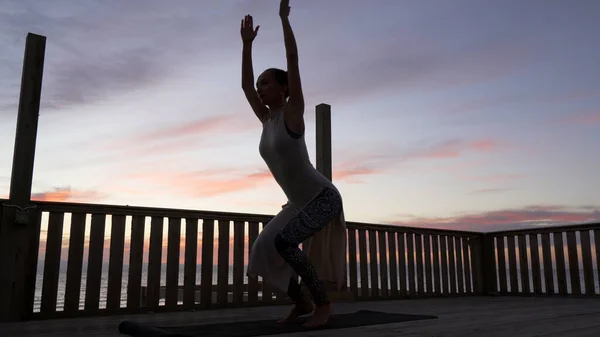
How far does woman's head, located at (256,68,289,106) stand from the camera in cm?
238

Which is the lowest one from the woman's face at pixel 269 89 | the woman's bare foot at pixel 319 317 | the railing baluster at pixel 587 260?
the woman's bare foot at pixel 319 317

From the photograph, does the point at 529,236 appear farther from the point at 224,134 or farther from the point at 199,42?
the point at 199,42

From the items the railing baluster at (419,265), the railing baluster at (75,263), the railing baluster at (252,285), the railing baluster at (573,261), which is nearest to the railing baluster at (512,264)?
the railing baluster at (573,261)

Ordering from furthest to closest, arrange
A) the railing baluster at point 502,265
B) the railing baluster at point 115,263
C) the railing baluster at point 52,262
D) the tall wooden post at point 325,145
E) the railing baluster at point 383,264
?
the railing baluster at point 502,265 < the railing baluster at point 383,264 < the tall wooden post at point 325,145 < the railing baluster at point 115,263 < the railing baluster at point 52,262

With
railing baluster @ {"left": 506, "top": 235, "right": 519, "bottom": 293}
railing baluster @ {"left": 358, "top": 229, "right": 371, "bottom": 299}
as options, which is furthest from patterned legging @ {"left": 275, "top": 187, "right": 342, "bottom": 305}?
railing baluster @ {"left": 506, "top": 235, "right": 519, "bottom": 293}

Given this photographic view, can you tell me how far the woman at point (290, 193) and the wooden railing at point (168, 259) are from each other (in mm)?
1216

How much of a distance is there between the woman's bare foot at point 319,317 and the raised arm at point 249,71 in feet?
3.24

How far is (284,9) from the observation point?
2.25m

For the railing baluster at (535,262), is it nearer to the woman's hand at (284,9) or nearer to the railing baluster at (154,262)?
the railing baluster at (154,262)

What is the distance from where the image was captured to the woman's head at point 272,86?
2.38 meters

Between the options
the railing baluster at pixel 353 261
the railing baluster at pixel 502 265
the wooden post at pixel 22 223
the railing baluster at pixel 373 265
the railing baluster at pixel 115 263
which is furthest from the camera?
the railing baluster at pixel 502 265

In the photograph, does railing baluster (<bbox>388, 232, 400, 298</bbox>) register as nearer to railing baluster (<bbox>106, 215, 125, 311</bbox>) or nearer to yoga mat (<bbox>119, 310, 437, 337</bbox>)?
yoga mat (<bbox>119, 310, 437, 337</bbox>)

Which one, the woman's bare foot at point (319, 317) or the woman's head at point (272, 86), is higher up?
the woman's head at point (272, 86)

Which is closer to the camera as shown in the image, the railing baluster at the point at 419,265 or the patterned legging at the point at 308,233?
the patterned legging at the point at 308,233
